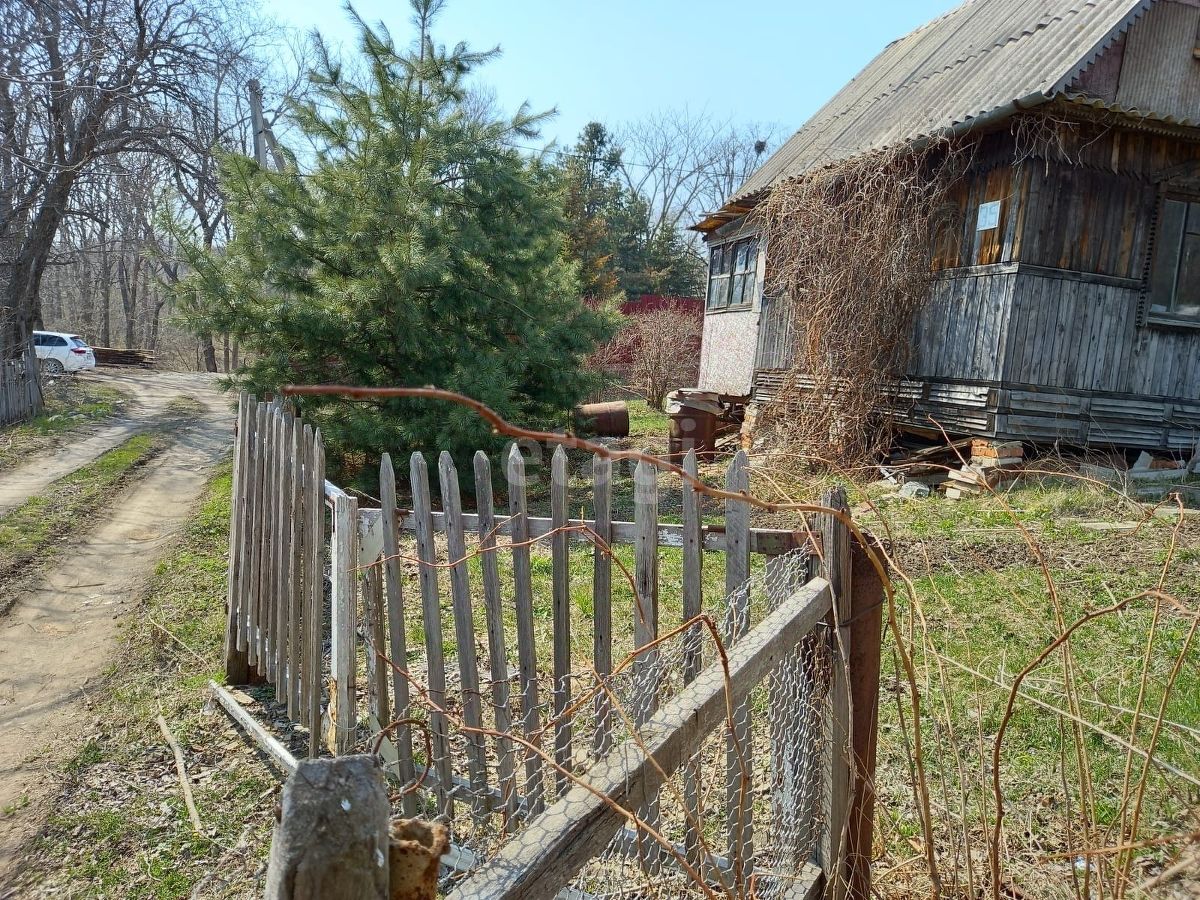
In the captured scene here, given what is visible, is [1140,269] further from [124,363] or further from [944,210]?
[124,363]

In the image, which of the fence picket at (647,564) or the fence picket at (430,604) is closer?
the fence picket at (647,564)

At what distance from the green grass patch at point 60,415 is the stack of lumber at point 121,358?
7681mm

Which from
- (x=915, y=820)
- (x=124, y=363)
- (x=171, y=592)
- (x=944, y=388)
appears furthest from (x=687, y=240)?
(x=915, y=820)

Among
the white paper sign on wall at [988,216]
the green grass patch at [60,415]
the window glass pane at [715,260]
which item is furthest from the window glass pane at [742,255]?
the green grass patch at [60,415]

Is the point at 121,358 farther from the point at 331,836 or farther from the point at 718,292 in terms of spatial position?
the point at 331,836

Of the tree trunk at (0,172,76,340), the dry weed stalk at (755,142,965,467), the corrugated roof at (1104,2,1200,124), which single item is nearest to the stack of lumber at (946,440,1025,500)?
the dry weed stalk at (755,142,965,467)

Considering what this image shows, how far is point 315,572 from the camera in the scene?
3.27 m

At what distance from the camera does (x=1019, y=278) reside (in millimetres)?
8383

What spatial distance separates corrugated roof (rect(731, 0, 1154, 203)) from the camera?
8320 millimetres

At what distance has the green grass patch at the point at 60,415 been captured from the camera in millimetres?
12266

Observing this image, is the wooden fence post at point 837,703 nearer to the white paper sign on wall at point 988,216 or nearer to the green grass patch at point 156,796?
the green grass patch at point 156,796

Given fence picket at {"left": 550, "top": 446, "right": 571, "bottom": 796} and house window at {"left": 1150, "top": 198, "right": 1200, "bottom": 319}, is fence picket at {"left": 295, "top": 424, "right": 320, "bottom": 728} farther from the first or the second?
house window at {"left": 1150, "top": 198, "right": 1200, "bottom": 319}

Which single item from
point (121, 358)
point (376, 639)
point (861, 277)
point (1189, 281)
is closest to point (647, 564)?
point (376, 639)

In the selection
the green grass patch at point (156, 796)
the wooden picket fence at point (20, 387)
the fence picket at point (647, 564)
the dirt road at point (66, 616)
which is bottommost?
the dirt road at point (66, 616)
